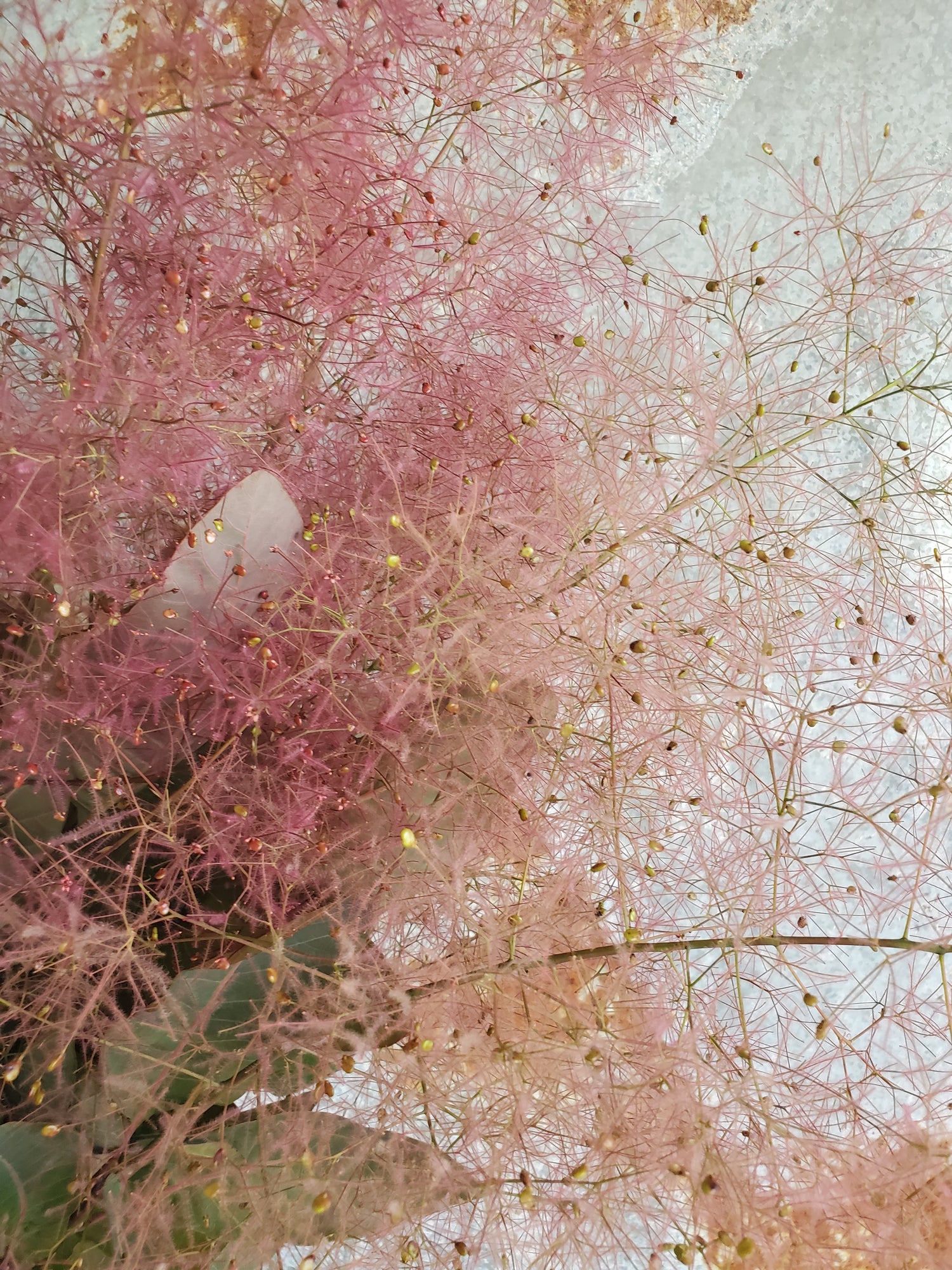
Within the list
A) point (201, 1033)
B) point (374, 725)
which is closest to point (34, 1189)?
point (201, 1033)

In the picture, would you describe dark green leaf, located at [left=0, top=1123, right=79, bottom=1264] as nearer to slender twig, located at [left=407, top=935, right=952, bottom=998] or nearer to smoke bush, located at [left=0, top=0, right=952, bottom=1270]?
smoke bush, located at [left=0, top=0, right=952, bottom=1270]

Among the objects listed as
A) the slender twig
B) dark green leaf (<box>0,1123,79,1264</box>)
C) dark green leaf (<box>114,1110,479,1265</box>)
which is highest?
the slender twig

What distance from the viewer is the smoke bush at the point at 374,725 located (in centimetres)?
31

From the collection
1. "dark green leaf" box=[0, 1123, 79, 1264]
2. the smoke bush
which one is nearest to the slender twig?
the smoke bush

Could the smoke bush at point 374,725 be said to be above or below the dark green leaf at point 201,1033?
above

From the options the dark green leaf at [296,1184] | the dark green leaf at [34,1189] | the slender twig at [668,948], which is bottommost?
the dark green leaf at [34,1189]

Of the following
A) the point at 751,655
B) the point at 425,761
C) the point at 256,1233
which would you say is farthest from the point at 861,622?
the point at 256,1233

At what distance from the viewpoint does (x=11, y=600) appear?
334 millimetres

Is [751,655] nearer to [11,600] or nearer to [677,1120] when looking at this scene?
[677,1120]

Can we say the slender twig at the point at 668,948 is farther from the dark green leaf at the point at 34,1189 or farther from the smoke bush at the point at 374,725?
the dark green leaf at the point at 34,1189

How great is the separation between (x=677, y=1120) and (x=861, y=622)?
19 cm

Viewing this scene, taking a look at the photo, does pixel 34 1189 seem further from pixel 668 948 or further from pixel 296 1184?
pixel 668 948

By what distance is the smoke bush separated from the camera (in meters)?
0.31

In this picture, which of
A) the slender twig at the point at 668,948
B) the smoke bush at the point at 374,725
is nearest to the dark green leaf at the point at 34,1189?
the smoke bush at the point at 374,725
